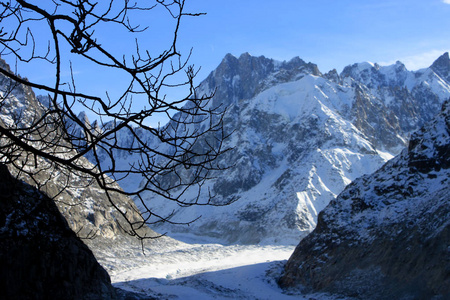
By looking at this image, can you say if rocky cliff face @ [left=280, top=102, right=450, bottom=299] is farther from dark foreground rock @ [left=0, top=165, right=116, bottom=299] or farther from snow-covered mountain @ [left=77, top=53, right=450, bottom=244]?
snow-covered mountain @ [left=77, top=53, right=450, bottom=244]

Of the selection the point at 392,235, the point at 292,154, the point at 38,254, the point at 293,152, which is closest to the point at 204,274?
the point at 392,235

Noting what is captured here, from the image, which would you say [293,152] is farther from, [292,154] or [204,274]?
[204,274]

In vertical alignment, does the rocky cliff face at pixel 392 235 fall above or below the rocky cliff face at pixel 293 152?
below

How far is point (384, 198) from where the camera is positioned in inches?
1366

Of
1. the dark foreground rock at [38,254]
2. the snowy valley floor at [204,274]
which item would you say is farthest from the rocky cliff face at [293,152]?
the dark foreground rock at [38,254]

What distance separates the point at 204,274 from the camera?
45.8m

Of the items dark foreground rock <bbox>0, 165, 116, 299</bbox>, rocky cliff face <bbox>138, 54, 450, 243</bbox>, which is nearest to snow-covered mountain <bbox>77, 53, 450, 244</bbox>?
rocky cliff face <bbox>138, 54, 450, 243</bbox>

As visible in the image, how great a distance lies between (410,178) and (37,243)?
101 feet

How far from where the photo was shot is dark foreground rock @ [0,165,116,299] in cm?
766

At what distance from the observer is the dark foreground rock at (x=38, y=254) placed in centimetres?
766

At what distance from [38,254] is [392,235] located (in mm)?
27284

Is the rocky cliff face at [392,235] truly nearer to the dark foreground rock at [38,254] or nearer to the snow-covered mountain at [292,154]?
the dark foreground rock at [38,254]

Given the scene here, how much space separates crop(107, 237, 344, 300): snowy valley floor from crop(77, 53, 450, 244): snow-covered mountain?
78.3 feet

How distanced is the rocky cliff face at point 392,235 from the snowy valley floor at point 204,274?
2.72 meters
